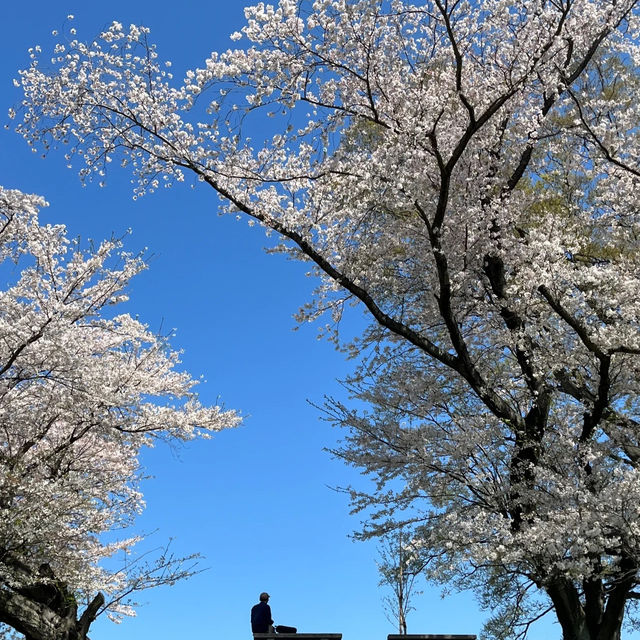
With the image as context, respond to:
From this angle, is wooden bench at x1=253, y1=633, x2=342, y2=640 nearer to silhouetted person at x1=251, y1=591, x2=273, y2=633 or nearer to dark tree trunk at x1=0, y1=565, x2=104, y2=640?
silhouetted person at x1=251, y1=591, x2=273, y2=633

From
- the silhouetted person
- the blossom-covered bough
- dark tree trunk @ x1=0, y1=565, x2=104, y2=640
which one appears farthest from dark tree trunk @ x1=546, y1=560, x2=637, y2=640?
dark tree trunk @ x1=0, y1=565, x2=104, y2=640

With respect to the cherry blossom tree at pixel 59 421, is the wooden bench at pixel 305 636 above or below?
below

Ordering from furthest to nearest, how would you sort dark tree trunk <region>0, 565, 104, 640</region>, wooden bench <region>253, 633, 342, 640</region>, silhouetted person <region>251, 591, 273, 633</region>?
dark tree trunk <region>0, 565, 104, 640</region>, silhouetted person <region>251, 591, 273, 633</region>, wooden bench <region>253, 633, 342, 640</region>

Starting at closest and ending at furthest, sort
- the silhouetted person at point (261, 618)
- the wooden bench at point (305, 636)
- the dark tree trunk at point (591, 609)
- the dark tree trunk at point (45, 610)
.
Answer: the wooden bench at point (305, 636), the dark tree trunk at point (591, 609), the silhouetted person at point (261, 618), the dark tree trunk at point (45, 610)

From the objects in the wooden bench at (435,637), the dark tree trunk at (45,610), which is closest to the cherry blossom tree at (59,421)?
the dark tree trunk at (45,610)

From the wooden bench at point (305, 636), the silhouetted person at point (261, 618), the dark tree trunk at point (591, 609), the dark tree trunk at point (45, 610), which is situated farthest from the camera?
the dark tree trunk at point (45, 610)

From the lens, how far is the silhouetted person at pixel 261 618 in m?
9.87

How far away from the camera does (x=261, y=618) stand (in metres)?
9.91

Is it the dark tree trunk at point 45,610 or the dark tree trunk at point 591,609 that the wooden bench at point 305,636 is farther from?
the dark tree trunk at point 45,610

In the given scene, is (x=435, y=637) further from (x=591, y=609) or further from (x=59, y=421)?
(x=59, y=421)

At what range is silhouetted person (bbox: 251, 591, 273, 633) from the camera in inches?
388

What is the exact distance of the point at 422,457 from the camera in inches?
396

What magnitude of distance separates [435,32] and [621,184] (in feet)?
11.3

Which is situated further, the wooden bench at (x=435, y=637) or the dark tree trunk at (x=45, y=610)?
the dark tree trunk at (x=45, y=610)
